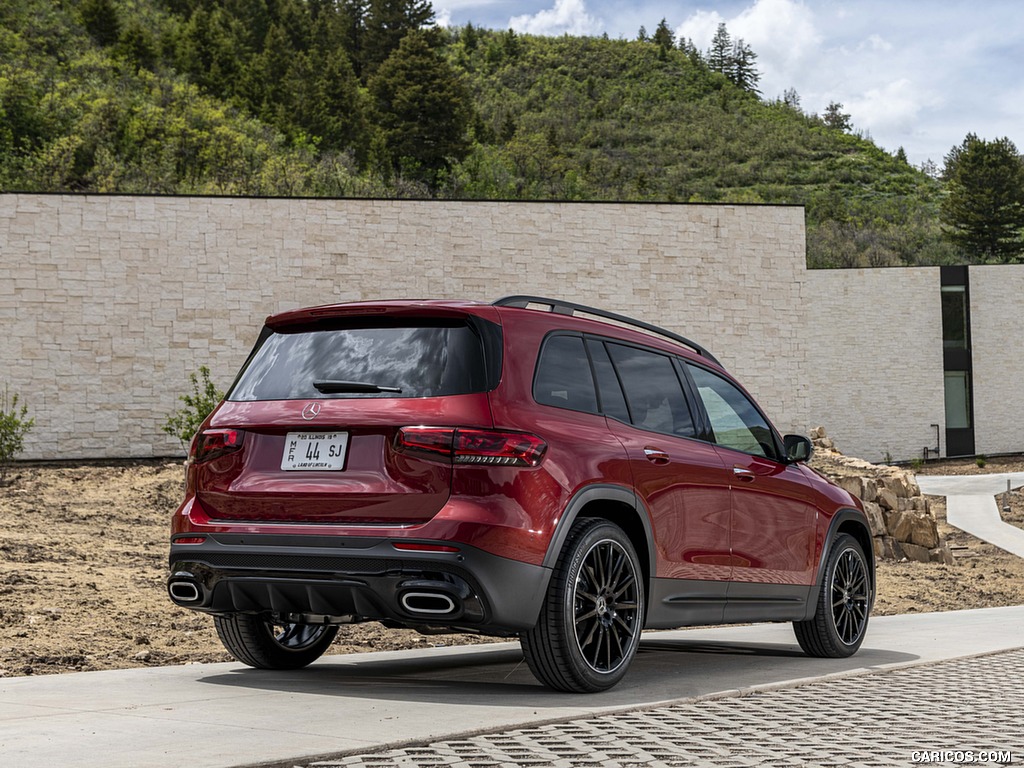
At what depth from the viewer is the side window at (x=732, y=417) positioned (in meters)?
7.37

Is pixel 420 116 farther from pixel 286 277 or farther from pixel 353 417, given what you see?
pixel 353 417

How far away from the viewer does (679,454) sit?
6.72m

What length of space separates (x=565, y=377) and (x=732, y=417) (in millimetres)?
1908

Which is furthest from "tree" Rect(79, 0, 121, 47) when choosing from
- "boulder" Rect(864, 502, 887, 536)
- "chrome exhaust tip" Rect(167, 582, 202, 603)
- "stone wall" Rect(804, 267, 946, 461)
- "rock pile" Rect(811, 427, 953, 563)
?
"chrome exhaust tip" Rect(167, 582, 202, 603)

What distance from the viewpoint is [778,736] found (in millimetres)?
5004

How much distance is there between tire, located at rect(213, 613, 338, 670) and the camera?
268 inches

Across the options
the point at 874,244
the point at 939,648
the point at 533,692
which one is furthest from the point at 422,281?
the point at 874,244

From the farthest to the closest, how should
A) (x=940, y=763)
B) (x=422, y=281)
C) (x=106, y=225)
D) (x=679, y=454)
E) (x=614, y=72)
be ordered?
(x=614, y=72) → (x=422, y=281) → (x=106, y=225) → (x=679, y=454) → (x=940, y=763)

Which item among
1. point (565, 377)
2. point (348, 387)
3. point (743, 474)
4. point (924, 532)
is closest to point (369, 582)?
point (348, 387)

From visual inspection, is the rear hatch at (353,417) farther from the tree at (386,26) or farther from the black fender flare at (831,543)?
the tree at (386,26)

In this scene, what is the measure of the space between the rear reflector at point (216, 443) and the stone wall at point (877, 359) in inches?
1500

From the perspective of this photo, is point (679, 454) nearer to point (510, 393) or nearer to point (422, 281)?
point (510, 393)

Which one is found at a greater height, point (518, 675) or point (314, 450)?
point (314, 450)

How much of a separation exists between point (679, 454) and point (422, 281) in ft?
64.5
